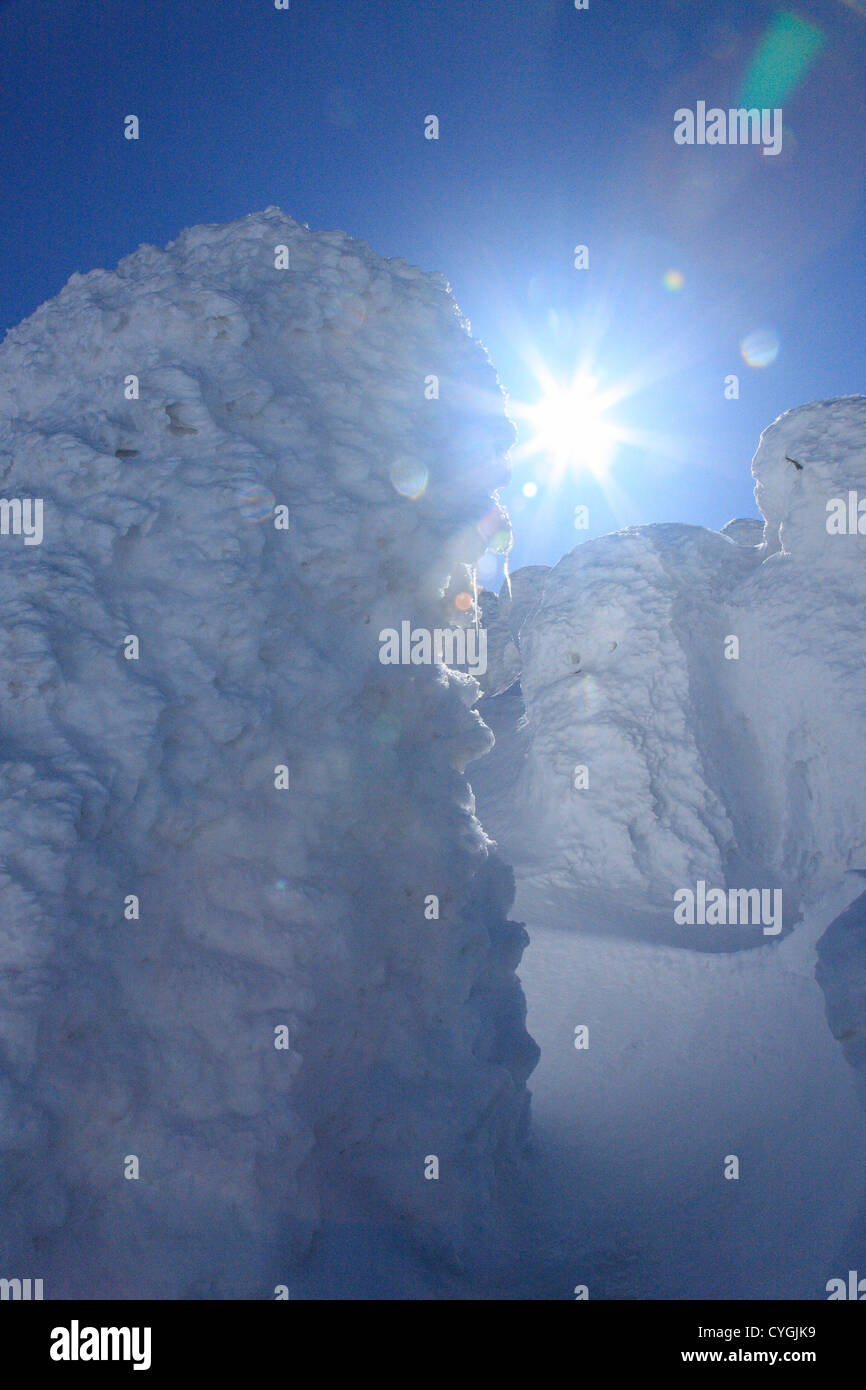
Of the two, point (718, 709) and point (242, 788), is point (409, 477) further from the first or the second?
point (718, 709)

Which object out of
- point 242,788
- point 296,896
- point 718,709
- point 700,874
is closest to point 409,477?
point 242,788

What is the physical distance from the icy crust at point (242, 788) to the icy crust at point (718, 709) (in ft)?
28.0

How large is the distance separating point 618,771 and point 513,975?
888 centimetres

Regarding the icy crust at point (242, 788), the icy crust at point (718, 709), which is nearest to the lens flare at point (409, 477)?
the icy crust at point (242, 788)

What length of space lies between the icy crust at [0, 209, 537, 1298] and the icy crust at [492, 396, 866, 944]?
336 inches

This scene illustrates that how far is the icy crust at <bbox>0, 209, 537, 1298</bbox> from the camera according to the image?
162 inches

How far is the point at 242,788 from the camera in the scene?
5219 millimetres

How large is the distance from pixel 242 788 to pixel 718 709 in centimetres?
1329

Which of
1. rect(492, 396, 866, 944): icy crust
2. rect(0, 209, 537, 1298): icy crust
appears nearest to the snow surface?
rect(0, 209, 537, 1298): icy crust

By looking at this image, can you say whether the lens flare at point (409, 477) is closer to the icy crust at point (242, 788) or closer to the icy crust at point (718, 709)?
the icy crust at point (242, 788)

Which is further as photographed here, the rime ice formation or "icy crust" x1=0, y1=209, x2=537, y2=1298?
the rime ice formation

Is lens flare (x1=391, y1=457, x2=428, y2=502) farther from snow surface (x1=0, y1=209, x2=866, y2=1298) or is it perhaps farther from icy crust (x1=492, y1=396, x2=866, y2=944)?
icy crust (x1=492, y1=396, x2=866, y2=944)

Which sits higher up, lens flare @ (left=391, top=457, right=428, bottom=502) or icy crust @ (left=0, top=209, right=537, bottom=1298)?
lens flare @ (left=391, top=457, right=428, bottom=502)
